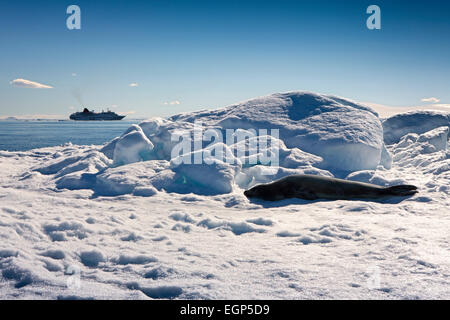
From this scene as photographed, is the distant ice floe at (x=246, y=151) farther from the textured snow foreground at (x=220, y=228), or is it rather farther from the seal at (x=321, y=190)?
the seal at (x=321, y=190)

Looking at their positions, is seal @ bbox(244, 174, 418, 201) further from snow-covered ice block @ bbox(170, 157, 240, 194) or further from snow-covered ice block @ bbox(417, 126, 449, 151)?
snow-covered ice block @ bbox(417, 126, 449, 151)

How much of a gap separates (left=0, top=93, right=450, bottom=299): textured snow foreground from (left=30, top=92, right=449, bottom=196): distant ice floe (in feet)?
0.16

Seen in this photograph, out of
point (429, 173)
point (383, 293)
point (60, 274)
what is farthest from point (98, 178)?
point (429, 173)

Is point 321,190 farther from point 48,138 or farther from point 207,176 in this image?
point 48,138

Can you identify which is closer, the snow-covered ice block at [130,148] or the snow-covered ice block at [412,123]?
the snow-covered ice block at [130,148]

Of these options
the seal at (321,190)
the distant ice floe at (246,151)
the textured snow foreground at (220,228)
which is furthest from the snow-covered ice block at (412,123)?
the seal at (321,190)

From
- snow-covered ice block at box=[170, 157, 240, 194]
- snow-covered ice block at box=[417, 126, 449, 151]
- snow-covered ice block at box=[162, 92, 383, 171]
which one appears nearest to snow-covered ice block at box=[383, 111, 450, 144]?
snow-covered ice block at box=[417, 126, 449, 151]

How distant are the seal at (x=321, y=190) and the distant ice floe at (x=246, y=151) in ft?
3.14

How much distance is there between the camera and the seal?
19.8 ft

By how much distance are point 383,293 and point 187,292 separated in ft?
5.42

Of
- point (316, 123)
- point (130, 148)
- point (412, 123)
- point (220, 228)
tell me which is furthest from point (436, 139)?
point (130, 148)

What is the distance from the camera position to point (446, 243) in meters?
3.67

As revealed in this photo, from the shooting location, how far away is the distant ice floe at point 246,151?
7.07 meters

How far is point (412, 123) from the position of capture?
12.9m
